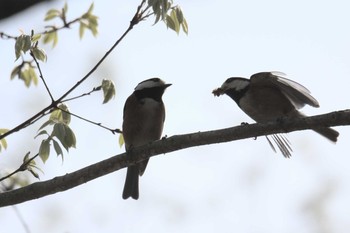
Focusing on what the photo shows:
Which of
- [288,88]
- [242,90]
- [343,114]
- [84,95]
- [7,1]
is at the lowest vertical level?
[7,1]

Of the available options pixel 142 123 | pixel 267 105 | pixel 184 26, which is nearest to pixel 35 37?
pixel 184 26

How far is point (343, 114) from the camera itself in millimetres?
3014

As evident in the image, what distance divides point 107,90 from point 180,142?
0.63 meters

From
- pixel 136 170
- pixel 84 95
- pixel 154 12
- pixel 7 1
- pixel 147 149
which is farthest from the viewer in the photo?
pixel 136 170

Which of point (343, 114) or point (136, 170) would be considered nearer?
point (343, 114)

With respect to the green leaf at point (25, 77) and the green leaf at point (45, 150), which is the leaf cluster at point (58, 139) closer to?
the green leaf at point (45, 150)

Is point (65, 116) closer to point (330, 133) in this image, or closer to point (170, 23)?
point (170, 23)

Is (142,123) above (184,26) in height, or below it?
above

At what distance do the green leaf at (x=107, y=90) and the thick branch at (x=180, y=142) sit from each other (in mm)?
477

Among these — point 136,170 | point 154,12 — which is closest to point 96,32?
point 154,12

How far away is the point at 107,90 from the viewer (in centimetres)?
336

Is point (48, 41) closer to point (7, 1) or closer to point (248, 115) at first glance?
point (248, 115)

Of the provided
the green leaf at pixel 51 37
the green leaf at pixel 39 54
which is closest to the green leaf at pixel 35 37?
the green leaf at pixel 39 54

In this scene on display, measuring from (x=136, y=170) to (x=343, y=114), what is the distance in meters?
3.26
